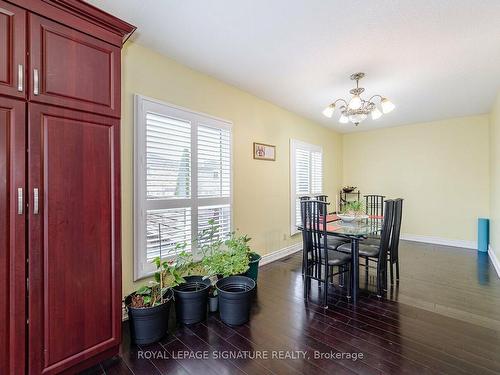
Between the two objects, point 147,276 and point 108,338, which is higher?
point 147,276

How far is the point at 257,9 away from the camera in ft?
6.07

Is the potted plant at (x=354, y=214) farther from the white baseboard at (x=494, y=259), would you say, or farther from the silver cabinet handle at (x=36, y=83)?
the silver cabinet handle at (x=36, y=83)

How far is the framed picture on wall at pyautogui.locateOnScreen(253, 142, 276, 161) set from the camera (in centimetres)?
375

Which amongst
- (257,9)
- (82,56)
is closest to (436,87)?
(257,9)

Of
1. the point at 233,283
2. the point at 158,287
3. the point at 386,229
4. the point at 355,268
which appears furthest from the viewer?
the point at 386,229

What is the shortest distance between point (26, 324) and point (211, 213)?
1887mm

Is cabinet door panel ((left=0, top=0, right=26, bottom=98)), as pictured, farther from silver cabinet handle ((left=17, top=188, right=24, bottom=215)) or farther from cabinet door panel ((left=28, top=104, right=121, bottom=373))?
silver cabinet handle ((left=17, top=188, right=24, bottom=215))

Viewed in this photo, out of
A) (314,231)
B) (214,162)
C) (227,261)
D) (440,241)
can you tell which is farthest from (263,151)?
(440,241)

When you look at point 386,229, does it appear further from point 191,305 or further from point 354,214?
point 191,305

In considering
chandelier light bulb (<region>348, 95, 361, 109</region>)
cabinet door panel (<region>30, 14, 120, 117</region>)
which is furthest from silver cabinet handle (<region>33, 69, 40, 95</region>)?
chandelier light bulb (<region>348, 95, 361, 109</region>)

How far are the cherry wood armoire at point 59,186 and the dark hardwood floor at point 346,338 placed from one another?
1.58ft

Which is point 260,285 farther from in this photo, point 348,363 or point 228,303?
point 348,363

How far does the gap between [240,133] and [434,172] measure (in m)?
4.43

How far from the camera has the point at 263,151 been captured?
3.89m
